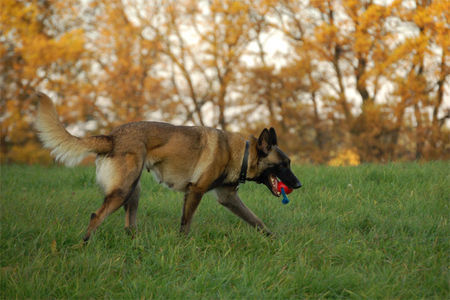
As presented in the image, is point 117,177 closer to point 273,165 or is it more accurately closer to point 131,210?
point 131,210

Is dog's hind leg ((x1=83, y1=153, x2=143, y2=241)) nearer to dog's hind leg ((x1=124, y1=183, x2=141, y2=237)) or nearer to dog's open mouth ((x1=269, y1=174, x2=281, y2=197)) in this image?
dog's hind leg ((x1=124, y1=183, x2=141, y2=237))

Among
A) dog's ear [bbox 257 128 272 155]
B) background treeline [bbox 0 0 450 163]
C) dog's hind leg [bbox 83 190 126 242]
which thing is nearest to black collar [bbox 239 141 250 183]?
dog's ear [bbox 257 128 272 155]

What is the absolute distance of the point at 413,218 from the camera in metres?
5.16

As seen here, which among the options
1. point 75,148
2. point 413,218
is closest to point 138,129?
point 75,148

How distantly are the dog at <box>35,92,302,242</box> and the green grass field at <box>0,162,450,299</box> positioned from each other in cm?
36

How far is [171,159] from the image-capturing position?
4.63 meters

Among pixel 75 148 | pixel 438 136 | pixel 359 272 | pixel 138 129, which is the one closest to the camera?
pixel 359 272

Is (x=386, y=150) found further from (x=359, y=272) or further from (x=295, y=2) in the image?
(x=359, y=272)

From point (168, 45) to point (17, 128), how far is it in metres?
9.53

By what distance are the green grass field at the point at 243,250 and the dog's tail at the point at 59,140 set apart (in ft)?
2.56

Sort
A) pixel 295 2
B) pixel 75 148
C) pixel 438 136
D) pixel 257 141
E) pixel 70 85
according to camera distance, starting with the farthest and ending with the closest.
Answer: pixel 295 2 → pixel 70 85 → pixel 438 136 → pixel 257 141 → pixel 75 148

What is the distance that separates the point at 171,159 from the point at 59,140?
1204 millimetres

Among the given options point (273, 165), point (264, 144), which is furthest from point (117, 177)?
point (273, 165)

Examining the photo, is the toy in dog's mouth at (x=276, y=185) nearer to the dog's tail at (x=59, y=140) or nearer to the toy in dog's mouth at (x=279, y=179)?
the toy in dog's mouth at (x=279, y=179)
